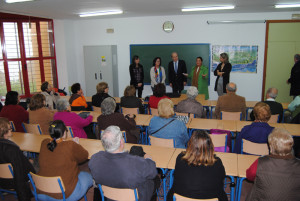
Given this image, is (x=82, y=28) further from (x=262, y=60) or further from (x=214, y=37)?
(x=262, y=60)

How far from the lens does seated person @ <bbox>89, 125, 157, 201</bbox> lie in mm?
2230

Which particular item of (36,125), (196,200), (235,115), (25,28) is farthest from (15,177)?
(25,28)

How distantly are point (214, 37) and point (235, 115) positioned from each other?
382cm

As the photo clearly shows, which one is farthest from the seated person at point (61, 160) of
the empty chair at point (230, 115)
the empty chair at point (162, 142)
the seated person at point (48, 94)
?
the seated person at point (48, 94)

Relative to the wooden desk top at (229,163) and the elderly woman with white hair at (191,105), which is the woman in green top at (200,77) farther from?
the wooden desk top at (229,163)

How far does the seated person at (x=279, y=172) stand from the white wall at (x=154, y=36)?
5.82 meters

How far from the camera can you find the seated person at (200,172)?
2.15 meters

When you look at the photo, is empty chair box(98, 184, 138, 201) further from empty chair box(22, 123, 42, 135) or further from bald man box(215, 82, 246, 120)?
bald man box(215, 82, 246, 120)

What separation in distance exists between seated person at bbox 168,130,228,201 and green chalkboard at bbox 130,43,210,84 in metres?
5.99

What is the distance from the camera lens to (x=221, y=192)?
7.48 feet

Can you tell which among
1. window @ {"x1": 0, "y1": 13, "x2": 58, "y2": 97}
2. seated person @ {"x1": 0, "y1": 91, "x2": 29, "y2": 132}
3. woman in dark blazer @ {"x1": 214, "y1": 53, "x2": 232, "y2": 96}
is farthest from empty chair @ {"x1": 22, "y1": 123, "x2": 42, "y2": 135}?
woman in dark blazer @ {"x1": 214, "y1": 53, "x2": 232, "y2": 96}

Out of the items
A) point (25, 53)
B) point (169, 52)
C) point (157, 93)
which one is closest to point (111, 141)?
point (157, 93)

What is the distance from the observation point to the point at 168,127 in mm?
3408

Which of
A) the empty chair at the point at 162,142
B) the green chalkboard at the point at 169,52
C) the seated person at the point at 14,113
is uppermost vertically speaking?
the green chalkboard at the point at 169,52
